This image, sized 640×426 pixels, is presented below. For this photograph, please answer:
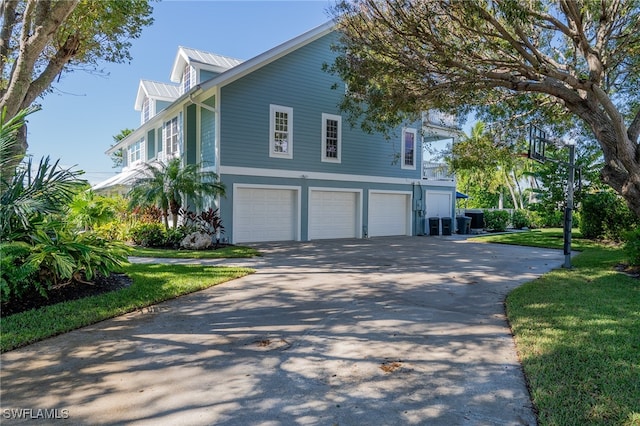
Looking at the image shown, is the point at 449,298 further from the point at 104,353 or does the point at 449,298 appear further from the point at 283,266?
the point at 104,353

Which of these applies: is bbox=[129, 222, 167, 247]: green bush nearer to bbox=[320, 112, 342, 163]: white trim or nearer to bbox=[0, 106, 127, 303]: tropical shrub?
bbox=[0, 106, 127, 303]: tropical shrub

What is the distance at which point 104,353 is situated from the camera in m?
3.91

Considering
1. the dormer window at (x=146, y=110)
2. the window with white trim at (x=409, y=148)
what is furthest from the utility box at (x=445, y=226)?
the dormer window at (x=146, y=110)

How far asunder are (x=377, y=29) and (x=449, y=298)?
623 cm

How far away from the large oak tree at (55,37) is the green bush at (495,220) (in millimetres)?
19619

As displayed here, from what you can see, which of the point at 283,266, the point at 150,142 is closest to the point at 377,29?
the point at 283,266

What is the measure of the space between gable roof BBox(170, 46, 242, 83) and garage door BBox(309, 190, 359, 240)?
21.9ft

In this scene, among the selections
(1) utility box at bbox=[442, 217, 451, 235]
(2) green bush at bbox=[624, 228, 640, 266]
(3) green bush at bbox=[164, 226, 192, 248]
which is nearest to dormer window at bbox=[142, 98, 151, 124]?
(3) green bush at bbox=[164, 226, 192, 248]

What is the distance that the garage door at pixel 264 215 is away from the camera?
1412 cm

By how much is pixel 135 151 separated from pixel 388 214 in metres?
15.9

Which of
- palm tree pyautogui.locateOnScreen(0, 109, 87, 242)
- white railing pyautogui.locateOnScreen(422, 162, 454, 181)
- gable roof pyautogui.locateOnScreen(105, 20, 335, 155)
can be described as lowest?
palm tree pyautogui.locateOnScreen(0, 109, 87, 242)

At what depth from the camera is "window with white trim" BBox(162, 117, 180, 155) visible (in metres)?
16.2

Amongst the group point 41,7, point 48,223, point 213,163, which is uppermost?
point 41,7

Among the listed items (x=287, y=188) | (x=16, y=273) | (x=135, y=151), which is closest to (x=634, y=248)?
(x=287, y=188)
